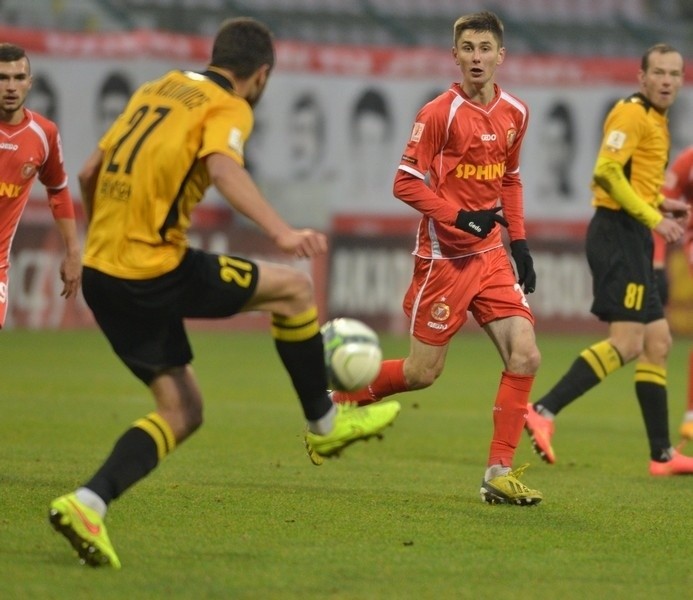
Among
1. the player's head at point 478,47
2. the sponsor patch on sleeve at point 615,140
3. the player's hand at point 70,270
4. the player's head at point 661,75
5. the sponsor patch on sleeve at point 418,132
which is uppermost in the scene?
the player's head at point 478,47

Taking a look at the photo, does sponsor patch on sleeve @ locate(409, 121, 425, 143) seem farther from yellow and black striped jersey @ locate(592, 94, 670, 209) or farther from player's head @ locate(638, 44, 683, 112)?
player's head @ locate(638, 44, 683, 112)

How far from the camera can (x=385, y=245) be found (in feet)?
64.0

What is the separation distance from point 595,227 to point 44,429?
12.7 feet

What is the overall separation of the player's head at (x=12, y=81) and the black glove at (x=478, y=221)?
8.06 ft

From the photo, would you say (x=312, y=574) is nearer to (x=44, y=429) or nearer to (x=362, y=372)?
(x=362, y=372)

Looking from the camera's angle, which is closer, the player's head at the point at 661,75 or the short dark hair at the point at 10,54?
the short dark hair at the point at 10,54

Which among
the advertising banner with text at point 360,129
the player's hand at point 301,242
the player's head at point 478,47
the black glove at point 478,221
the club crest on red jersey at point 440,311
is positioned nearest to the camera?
the player's hand at point 301,242

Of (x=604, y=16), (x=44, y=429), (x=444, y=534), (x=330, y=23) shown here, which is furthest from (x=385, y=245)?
(x=444, y=534)

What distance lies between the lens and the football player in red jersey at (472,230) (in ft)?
22.9

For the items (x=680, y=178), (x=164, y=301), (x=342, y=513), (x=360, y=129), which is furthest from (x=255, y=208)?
(x=360, y=129)

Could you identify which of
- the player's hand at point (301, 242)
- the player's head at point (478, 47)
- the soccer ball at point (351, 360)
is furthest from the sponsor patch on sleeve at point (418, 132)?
the player's hand at point (301, 242)

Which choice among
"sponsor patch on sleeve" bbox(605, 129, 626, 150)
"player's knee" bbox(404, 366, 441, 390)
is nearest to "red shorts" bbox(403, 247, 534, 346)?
"player's knee" bbox(404, 366, 441, 390)

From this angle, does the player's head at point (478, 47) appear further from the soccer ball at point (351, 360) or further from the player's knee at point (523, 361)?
the soccer ball at point (351, 360)

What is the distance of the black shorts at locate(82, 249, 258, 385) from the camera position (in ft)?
17.0
